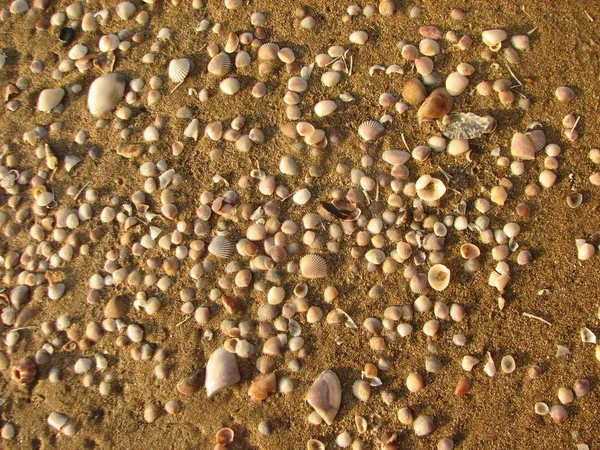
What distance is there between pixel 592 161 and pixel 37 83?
5.95ft

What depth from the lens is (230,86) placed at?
1.51 m

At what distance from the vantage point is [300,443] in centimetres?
137

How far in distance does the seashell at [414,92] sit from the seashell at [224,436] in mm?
1136

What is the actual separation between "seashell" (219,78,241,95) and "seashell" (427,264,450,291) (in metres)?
0.84

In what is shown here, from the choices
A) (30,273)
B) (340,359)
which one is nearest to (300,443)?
(340,359)

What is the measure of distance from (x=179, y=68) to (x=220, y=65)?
134 mm

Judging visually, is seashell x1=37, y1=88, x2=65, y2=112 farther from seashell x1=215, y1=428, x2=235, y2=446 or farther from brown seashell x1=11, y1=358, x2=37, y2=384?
seashell x1=215, y1=428, x2=235, y2=446

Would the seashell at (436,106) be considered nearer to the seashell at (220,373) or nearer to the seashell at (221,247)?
the seashell at (221,247)

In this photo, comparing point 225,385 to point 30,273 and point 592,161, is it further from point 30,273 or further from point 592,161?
point 592,161

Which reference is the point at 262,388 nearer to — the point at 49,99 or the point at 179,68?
the point at 179,68

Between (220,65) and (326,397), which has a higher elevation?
(220,65)

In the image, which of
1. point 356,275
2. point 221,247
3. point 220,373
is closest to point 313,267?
point 356,275

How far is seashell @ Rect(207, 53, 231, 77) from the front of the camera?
4.99 ft

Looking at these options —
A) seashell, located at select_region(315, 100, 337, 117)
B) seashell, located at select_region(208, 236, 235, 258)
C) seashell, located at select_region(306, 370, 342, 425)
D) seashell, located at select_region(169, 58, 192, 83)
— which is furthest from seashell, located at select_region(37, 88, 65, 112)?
seashell, located at select_region(306, 370, 342, 425)
